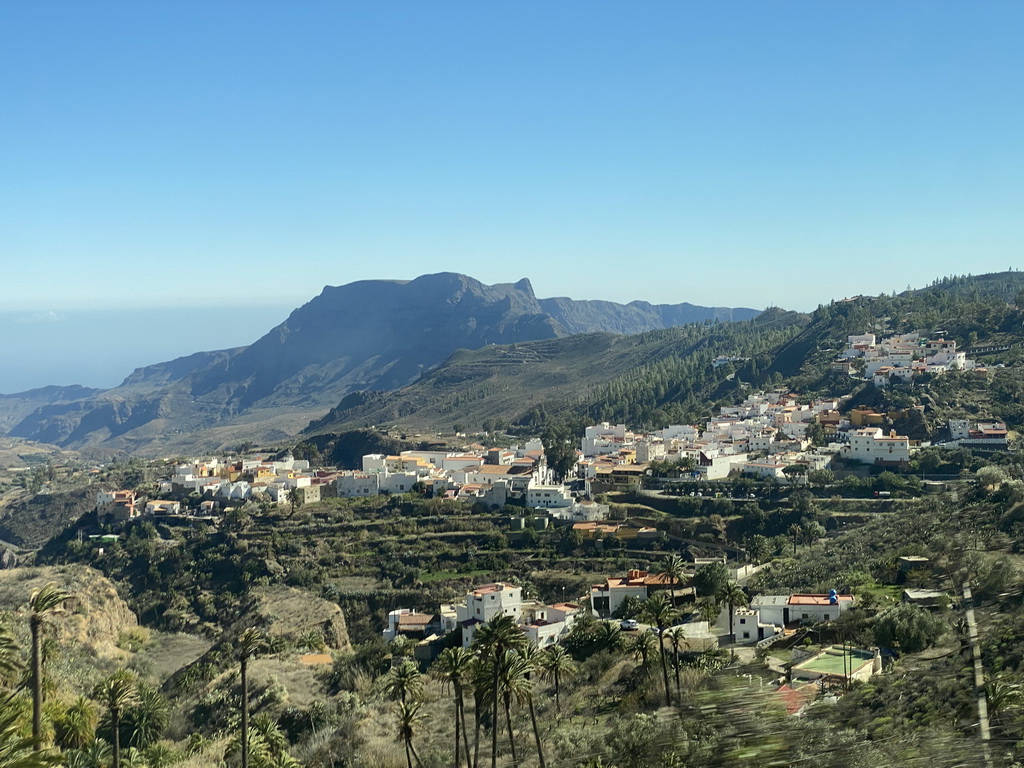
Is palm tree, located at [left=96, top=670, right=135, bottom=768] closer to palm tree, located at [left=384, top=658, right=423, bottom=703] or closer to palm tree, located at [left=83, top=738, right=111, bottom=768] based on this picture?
palm tree, located at [left=83, top=738, right=111, bottom=768]

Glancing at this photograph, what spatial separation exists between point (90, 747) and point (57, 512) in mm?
63634

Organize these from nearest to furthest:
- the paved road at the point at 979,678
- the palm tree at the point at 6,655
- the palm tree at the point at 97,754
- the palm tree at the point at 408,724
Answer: the paved road at the point at 979,678 < the palm tree at the point at 6,655 < the palm tree at the point at 408,724 < the palm tree at the point at 97,754

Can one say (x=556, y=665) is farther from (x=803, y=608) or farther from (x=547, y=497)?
(x=547, y=497)

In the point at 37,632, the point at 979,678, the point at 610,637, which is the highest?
the point at 37,632

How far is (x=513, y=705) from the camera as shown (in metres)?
27.8

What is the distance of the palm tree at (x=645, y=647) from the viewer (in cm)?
2688

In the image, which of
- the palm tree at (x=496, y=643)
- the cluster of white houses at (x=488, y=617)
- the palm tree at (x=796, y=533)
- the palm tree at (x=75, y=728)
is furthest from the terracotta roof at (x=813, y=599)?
the palm tree at (x=75, y=728)

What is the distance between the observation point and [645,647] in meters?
26.8

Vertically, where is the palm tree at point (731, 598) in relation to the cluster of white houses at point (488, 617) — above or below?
above

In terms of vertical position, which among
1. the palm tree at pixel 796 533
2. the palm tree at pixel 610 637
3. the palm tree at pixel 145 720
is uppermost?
the palm tree at pixel 796 533

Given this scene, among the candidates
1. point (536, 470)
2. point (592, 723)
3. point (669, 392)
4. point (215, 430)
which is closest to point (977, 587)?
point (592, 723)

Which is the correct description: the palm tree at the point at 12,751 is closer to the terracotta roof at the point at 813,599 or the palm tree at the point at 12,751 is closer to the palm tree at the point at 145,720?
the palm tree at the point at 145,720

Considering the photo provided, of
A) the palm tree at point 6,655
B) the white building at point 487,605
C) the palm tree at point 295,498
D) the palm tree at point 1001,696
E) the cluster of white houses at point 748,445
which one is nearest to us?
the palm tree at point 1001,696

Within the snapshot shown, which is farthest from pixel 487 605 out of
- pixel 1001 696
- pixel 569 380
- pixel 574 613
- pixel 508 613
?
pixel 569 380
